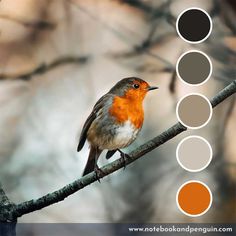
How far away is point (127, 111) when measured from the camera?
234 cm

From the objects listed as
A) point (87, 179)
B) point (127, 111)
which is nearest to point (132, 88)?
point (127, 111)

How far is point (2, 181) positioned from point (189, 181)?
613 millimetres

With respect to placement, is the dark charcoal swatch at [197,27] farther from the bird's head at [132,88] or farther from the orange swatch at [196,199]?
the orange swatch at [196,199]

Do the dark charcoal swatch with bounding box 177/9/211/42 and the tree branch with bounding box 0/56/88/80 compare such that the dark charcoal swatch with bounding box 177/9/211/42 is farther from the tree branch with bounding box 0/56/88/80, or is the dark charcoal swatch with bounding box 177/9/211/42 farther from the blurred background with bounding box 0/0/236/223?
the tree branch with bounding box 0/56/88/80

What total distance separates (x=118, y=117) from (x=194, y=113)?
25 centimetres

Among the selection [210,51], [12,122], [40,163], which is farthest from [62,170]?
[210,51]

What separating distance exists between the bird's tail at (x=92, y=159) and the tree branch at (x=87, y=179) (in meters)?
0.02

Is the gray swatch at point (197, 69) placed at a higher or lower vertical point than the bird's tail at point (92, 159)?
higher

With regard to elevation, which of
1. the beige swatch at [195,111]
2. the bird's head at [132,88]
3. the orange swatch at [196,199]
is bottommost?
the orange swatch at [196,199]

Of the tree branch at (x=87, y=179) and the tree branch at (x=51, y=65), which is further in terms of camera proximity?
the tree branch at (x=51, y=65)

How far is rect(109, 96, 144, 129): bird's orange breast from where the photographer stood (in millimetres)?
2334

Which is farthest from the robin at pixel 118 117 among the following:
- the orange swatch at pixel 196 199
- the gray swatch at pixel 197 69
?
the orange swatch at pixel 196 199

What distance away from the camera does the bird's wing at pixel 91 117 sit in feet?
7.75

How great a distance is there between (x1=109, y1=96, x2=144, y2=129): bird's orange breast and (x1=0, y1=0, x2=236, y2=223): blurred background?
36 mm
